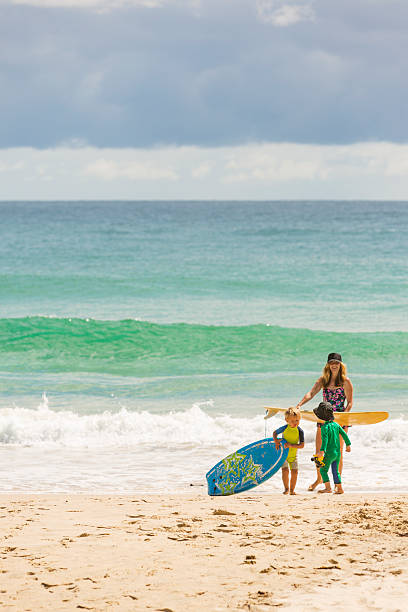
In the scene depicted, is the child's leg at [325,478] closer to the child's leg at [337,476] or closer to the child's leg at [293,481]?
the child's leg at [337,476]

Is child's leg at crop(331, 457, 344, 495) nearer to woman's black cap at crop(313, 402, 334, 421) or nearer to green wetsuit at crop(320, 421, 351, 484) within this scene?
green wetsuit at crop(320, 421, 351, 484)

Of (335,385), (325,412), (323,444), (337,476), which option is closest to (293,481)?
(337,476)

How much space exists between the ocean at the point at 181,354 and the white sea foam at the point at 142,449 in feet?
0.10

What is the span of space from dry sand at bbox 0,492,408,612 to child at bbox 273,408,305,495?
47 centimetres

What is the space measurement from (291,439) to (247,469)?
66 centimetres

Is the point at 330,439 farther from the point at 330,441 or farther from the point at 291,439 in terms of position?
Result: the point at 291,439

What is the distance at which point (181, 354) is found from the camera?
66.6 ft

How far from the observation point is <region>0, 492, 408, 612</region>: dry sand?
16.2 feet

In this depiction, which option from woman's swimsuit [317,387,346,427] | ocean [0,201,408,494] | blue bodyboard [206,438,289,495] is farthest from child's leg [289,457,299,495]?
woman's swimsuit [317,387,346,427]

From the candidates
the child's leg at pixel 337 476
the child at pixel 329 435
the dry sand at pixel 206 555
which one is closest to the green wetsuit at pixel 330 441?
the child at pixel 329 435

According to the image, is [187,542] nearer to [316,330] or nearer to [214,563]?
[214,563]

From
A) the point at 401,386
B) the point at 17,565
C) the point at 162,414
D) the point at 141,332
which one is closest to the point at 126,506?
the point at 17,565

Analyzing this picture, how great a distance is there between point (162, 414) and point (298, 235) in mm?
44101

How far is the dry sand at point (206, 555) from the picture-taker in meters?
4.95
